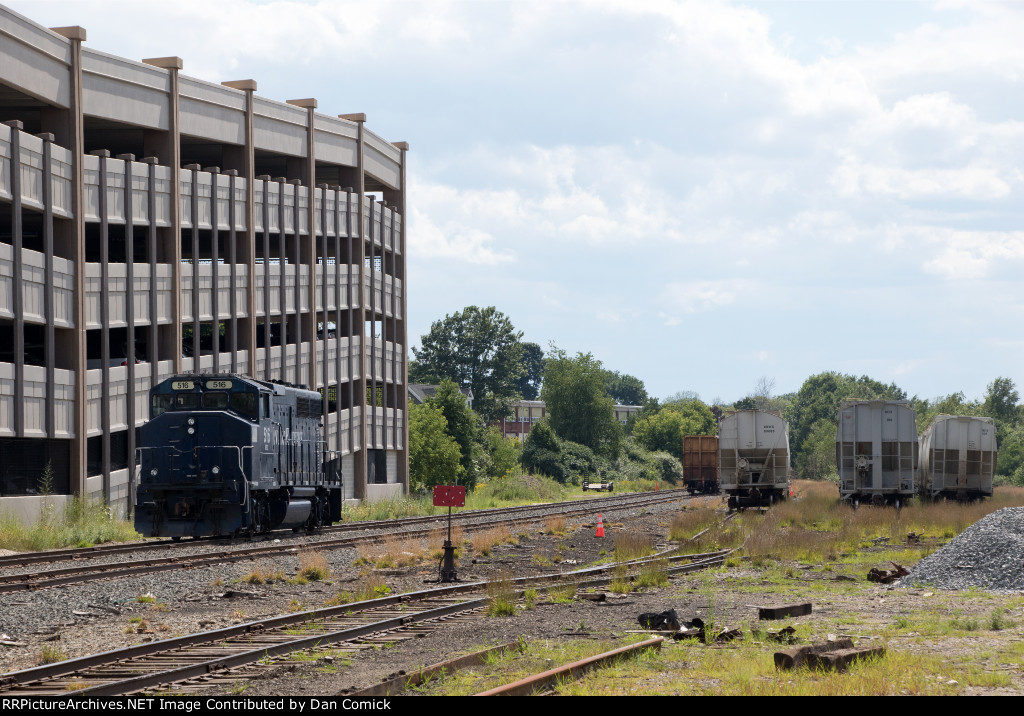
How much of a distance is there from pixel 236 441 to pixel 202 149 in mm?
23607

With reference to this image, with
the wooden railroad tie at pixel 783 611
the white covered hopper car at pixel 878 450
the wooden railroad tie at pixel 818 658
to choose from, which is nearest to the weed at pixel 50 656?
the wooden railroad tie at pixel 818 658

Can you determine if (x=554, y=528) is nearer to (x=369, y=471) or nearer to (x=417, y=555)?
(x=417, y=555)

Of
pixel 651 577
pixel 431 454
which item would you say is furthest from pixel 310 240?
pixel 651 577

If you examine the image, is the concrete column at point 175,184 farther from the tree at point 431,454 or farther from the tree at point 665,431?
the tree at point 665,431

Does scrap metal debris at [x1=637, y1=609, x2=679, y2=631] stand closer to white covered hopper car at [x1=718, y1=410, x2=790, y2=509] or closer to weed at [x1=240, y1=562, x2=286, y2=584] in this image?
weed at [x1=240, y1=562, x2=286, y2=584]

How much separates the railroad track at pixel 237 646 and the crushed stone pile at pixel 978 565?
337 inches

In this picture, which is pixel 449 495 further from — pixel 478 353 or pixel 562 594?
pixel 478 353

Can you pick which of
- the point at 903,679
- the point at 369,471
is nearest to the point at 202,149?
the point at 369,471

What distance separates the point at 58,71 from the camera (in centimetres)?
3459

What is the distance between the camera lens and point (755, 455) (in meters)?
44.1

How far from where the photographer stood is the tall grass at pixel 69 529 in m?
27.2

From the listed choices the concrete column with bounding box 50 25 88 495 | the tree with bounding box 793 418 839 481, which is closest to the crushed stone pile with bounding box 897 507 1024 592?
the concrete column with bounding box 50 25 88 495

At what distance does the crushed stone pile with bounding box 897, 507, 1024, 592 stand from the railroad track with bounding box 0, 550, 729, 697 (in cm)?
857

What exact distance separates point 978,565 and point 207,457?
16.9 meters
